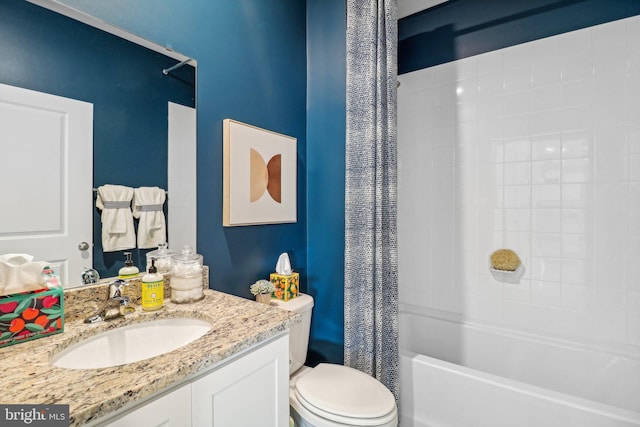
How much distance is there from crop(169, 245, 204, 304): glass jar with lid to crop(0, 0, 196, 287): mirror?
0.13 m

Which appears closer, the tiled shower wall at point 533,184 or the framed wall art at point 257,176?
the framed wall art at point 257,176

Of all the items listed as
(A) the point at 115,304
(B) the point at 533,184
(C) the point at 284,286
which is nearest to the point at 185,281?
(A) the point at 115,304

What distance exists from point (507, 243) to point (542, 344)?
2.01ft

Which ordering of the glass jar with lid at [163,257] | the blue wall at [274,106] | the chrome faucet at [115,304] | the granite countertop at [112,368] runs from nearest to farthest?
the granite countertop at [112,368]
the chrome faucet at [115,304]
the glass jar with lid at [163,257]
the blue wall at [274,106]

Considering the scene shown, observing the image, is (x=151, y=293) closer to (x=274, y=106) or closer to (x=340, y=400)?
(x=340, y=400)

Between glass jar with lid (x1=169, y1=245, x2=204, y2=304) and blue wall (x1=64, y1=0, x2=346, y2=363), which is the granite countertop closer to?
glass jar with lid (x1=169, y1=245, x2=204, y2=304)

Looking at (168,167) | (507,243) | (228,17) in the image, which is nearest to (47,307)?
(168,167)

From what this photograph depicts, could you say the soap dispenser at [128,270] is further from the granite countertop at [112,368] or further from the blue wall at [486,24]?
the blue wall at [486,24]

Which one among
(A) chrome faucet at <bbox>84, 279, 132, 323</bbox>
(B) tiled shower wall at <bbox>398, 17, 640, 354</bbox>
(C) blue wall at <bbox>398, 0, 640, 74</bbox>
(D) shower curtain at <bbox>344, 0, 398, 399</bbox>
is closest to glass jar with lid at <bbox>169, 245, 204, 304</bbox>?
(A) chrome faucet at <bbox>84, 279, 132, 323</bbox>

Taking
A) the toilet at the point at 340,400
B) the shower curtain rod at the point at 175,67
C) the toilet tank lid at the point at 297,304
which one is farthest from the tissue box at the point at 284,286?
the shower curtain rod at the point at 175,67

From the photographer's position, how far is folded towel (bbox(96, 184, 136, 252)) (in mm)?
1020

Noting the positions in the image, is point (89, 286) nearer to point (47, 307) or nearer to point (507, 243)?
point (47, 307)

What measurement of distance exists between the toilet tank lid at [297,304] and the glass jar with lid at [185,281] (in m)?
0.51

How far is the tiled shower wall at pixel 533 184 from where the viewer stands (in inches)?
65.7
